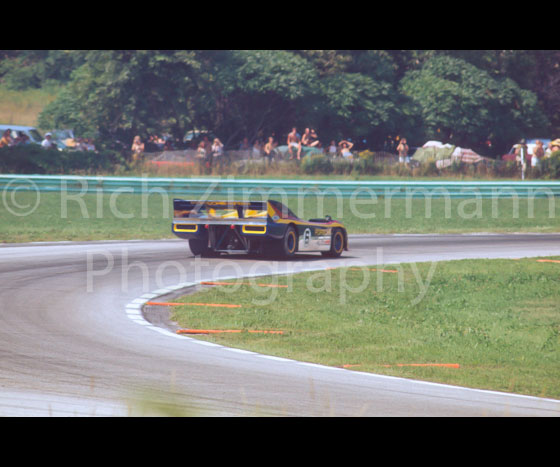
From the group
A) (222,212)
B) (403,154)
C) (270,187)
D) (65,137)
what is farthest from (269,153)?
(222,212)

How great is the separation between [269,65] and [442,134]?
1145 cm

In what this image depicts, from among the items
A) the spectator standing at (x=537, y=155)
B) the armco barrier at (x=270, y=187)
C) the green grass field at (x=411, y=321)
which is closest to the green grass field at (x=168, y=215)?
the armco barrier at (x=270, y=187)

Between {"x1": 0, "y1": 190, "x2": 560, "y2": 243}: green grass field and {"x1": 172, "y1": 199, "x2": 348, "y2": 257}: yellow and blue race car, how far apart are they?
5672 millimetres

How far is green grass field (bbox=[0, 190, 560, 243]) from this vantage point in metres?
23.7

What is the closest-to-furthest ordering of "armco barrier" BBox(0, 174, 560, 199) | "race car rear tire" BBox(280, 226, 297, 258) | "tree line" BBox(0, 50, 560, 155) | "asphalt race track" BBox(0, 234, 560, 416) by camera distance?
1. "asphalt race track" BBox(0, 234, 560, 416)
2. "race car rear tire" BBox(280, 226, 297, 258)
3. "armco barrier" BBox(0, 174, 560, 199)
4. "tree line" BBox(0, 50, 560, 155)

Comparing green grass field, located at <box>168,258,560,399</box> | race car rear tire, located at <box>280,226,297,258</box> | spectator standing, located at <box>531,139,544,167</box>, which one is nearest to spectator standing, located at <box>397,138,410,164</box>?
spectator standing, located at <box>531,139,544,167</box>

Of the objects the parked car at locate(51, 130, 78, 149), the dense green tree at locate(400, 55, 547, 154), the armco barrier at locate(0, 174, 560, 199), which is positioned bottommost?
the armco barrier at locate(0, 174, 560, 199)

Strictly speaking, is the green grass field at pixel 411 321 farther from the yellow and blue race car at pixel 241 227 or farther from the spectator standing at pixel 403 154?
the spectator standing at pixel 403 154

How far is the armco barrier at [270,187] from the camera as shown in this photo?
28.6 meters

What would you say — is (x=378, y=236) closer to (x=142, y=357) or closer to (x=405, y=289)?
(x=405, y=289)

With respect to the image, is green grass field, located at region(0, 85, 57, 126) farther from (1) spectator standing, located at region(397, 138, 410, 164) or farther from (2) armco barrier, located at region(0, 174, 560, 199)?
(2) armco barrier, located at region(0, 174, 560, 199)

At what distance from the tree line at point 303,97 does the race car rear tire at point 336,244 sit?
→ 81.7 ft

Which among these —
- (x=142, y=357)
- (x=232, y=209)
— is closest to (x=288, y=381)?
(x=142, y=357)

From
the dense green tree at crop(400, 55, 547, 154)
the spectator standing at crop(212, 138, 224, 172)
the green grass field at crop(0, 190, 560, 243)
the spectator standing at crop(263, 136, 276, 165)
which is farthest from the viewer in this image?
the dense green tree at crop(400, 55, 547, 154)
